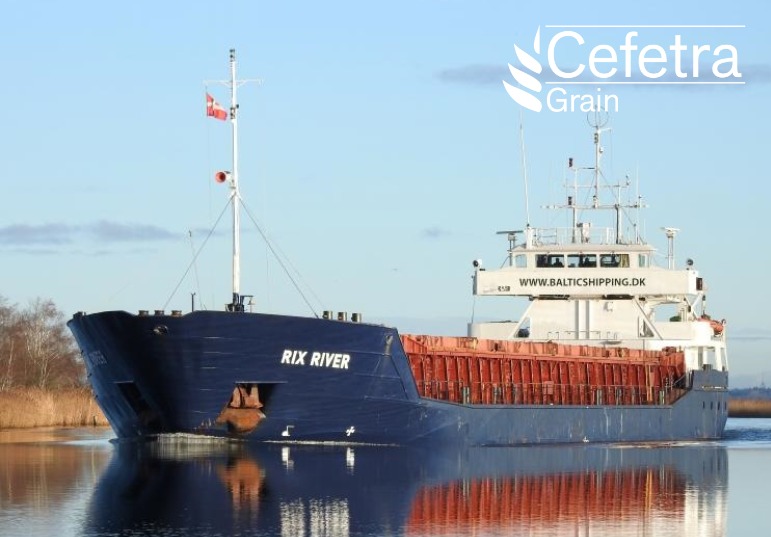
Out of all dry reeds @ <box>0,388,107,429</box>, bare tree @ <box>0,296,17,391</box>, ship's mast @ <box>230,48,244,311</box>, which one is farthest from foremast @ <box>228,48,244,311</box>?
bare tree @ <box>0,296,17,391</box>

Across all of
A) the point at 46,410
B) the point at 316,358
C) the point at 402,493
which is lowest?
the point at 402,493

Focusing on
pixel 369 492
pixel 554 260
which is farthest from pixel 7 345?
pixel 369 492

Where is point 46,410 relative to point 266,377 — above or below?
below

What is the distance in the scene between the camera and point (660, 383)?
52344 millimetres

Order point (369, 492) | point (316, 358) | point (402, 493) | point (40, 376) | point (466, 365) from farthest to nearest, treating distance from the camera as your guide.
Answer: point (40, 376), point (466, 365), point (316, 358), point (402, 493), point (369, 492)

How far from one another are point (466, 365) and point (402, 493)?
16.0 meters

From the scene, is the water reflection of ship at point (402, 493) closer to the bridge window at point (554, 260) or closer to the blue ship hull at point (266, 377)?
the blue ship hull at point (266, 377)

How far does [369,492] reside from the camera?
2945 centimetres

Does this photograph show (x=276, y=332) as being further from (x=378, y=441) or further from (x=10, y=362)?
(x=10, y=362)

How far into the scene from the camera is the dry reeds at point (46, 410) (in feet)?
175

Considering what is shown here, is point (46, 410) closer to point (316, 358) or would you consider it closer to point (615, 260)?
point (316, 358)

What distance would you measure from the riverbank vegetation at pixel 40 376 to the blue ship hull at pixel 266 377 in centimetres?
1290

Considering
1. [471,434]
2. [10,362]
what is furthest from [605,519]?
[10,362]

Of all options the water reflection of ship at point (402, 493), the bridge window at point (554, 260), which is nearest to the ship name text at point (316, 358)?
the water reflection of ship at point (402, 493)
